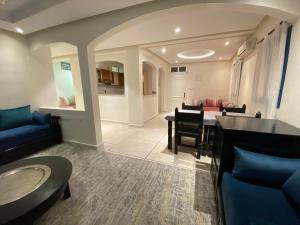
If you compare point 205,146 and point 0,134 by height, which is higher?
point 0,134

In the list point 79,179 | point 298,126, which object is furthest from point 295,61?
point 79,179

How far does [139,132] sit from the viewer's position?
3916mm

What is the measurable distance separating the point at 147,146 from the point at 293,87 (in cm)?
249

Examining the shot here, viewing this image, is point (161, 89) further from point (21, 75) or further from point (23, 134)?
point (23, 134)

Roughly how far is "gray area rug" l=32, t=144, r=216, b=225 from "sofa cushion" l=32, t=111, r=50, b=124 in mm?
1342

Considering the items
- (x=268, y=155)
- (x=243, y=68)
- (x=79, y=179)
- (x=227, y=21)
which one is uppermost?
(x=227, y=21)

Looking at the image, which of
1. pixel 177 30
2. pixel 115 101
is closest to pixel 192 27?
pixel 177 30

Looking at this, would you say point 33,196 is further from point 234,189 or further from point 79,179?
point 234,189

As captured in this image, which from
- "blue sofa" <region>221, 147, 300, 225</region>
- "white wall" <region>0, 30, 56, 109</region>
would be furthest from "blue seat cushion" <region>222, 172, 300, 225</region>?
"white wall" <region>0, 30, 56, 109</region>

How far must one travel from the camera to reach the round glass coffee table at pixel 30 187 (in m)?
0.98

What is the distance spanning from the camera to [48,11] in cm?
213

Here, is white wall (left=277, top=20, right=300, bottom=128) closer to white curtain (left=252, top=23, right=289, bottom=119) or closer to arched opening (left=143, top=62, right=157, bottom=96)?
white curtain (left=252, top=23, right=289, bottom=119)

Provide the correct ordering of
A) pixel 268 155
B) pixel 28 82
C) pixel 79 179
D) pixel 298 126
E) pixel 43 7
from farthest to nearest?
1. pixel 28 82
2. pixel 43 7
3. pixel 79 179
4. pixel 298 126
5. pixel 268 155

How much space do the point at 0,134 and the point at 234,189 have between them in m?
3.60
